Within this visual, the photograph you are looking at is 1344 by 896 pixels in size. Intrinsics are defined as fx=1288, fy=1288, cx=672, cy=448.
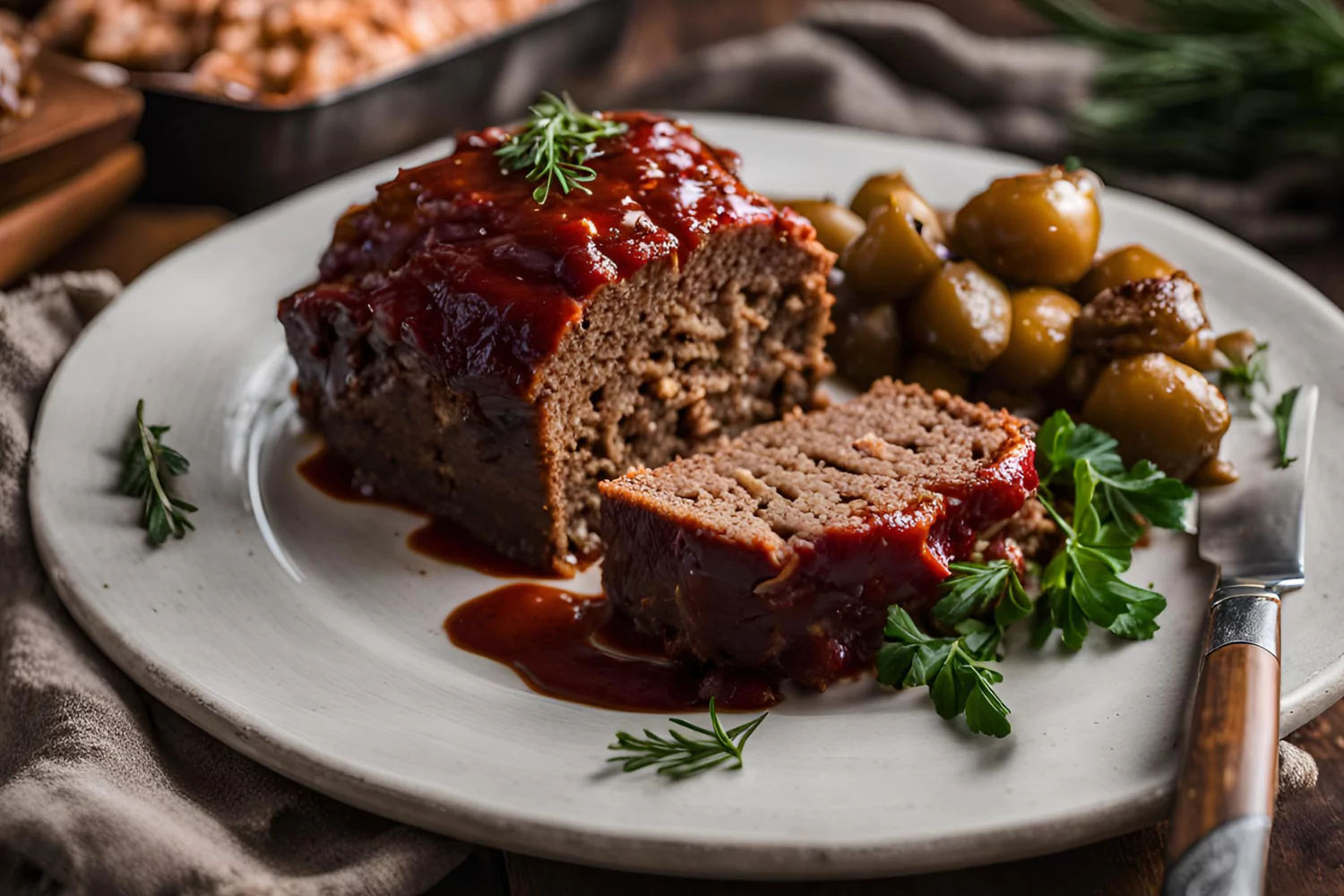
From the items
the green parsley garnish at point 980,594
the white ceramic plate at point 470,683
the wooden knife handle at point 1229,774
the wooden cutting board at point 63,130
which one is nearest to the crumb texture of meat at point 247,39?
the wooden cutting board at point 63,130

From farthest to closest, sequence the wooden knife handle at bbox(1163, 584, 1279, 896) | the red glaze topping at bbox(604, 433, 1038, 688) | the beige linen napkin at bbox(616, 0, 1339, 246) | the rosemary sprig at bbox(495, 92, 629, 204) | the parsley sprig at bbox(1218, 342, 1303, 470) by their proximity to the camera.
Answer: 1. the beige linen napkin at bbox(616, 0, 1339, 246)
2. the parsley sprig at bbox(1218, 342, 1303, 470)
3. the rosemary sprig at bbox(495, 92, 629, 204)
4. the red glaze topping at bbox(604, 433, 1038, 688)
5. the wooden knife handle at bbox(1163, 584, 1279, 896)

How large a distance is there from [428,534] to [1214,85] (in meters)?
4.30

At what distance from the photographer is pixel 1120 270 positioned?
404cm

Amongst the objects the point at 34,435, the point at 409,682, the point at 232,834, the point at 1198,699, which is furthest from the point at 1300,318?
the point at 34,435

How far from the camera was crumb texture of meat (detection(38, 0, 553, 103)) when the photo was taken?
18.0 feet

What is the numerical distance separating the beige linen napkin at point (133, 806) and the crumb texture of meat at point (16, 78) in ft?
6.73

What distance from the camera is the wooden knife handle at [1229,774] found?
2.20 meters

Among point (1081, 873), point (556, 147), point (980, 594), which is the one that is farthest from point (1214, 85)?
point (1081, 873)

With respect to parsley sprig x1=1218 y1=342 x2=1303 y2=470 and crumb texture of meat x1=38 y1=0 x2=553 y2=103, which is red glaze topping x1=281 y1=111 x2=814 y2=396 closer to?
parsley sprig x1=1218 y1=342 x2=1303 y2=470

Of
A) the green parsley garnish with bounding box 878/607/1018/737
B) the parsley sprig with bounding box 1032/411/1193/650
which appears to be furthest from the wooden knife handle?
the green parsley garnish with bounding box 878/607/1018/737

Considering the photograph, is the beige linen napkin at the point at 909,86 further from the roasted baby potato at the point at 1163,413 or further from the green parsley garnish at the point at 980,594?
the green parsley garnish at the point at 980,594

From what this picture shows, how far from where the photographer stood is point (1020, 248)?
393 centimetres

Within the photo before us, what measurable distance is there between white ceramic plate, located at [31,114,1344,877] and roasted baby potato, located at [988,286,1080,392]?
26.1 inches

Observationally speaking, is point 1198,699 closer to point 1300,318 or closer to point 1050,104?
point 1300,318
